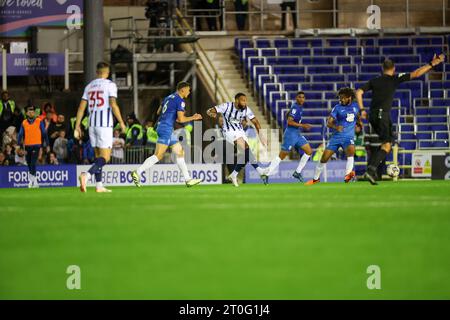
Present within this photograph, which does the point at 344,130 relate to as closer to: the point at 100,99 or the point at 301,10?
the point at 100,99

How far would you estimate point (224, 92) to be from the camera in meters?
33.5

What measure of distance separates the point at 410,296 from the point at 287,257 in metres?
1.54

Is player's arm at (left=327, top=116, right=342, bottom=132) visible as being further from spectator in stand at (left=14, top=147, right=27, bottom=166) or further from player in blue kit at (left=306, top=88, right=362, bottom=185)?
spectator in stand at (left=14, top=147, right=27, bottom=166)

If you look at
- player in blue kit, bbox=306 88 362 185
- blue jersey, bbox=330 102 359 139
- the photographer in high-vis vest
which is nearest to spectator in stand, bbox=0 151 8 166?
the photographer in high-vis vest

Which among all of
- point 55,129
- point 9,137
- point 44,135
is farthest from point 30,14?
point 44,135

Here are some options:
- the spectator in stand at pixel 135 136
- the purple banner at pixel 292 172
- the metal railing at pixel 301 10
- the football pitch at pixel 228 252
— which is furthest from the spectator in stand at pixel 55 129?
the football pitch at pixel 228 252

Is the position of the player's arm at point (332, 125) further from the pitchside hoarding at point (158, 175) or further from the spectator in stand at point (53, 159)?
the spectator in stand at point (53, 159)

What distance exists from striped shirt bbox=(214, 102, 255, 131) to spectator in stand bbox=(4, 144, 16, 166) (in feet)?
29.2

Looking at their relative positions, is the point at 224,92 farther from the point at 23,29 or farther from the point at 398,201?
the point at 398,201

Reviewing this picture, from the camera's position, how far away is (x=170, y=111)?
2062cm

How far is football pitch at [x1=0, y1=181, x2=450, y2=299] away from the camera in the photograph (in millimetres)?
5805

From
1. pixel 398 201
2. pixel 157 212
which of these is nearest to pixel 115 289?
pixel 157 212
